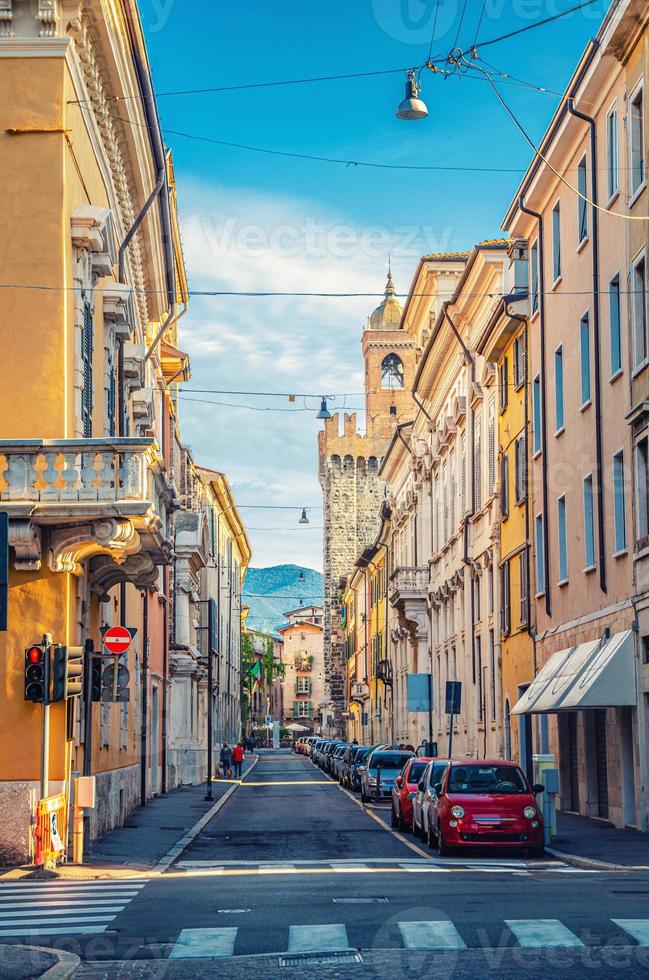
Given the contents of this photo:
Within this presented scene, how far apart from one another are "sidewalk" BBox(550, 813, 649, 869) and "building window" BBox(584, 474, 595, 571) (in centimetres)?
516

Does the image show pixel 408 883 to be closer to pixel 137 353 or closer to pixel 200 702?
pixel 137 353

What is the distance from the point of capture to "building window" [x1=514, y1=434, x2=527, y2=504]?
1506 inches

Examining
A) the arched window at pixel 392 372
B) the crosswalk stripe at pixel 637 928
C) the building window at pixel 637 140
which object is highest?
the arched window at pixel 392 372

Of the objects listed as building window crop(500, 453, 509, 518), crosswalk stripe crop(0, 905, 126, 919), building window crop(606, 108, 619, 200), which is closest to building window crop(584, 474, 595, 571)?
building window crop(606, 108, 619, 200)

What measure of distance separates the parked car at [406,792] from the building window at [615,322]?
8.33m

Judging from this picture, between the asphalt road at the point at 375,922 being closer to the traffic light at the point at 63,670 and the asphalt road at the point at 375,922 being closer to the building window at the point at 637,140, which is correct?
the traffic light at the point at 63,670

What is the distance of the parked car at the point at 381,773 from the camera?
40.8m

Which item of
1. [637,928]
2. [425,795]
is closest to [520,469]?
[425,795]

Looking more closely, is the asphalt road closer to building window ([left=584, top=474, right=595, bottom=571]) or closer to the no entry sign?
the no entry sign

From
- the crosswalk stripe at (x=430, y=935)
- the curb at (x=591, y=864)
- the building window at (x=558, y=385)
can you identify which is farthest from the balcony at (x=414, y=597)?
the crosswalk stripe at (x=430, y=935)

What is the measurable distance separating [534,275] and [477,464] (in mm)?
11191

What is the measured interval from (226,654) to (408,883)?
74.3 meters

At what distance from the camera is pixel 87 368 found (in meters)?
23.2

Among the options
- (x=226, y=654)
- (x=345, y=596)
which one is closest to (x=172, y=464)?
(x=226, y=654)
